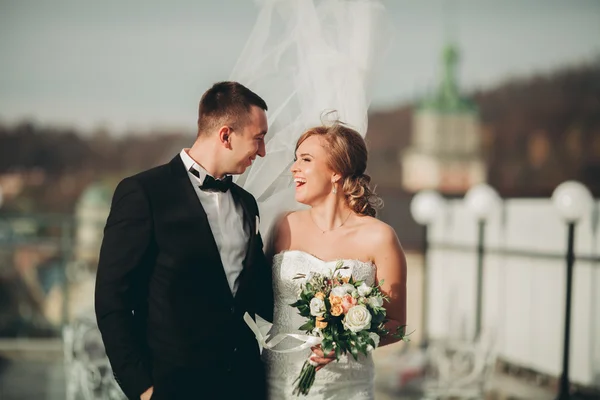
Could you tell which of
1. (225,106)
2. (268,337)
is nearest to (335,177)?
(225,106)

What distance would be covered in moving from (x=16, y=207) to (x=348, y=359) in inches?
1921

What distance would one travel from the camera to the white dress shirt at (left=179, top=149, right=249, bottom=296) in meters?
2.55

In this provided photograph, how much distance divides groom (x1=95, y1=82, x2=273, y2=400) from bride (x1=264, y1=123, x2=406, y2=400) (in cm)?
18

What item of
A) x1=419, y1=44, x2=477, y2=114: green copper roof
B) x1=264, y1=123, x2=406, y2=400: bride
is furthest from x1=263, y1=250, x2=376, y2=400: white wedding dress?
x1=419, y1=44, x2=477, y2=114: green copper roof

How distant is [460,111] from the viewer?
2613 inches

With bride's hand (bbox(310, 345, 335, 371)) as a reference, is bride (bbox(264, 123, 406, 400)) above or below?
above

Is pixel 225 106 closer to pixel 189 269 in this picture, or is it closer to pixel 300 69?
pixel 189 269

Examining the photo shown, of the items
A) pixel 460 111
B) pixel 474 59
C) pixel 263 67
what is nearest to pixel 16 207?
pixel 474 59

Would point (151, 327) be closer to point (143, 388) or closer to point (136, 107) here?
point (143, 388)

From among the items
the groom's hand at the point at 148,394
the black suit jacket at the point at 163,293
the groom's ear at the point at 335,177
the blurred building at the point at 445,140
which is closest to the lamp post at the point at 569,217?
the groom's ear at the point at 335,177

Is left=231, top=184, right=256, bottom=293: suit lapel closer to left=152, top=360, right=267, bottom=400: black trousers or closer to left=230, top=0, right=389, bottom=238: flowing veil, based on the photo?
left=152, top=360, right=267, bottom=400: black trousers

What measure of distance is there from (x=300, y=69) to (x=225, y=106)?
73 cm

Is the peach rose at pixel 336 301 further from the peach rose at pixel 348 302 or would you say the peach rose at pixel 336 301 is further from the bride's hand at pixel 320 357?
the bride's hand at pixel 320 357

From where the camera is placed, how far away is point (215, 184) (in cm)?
259
